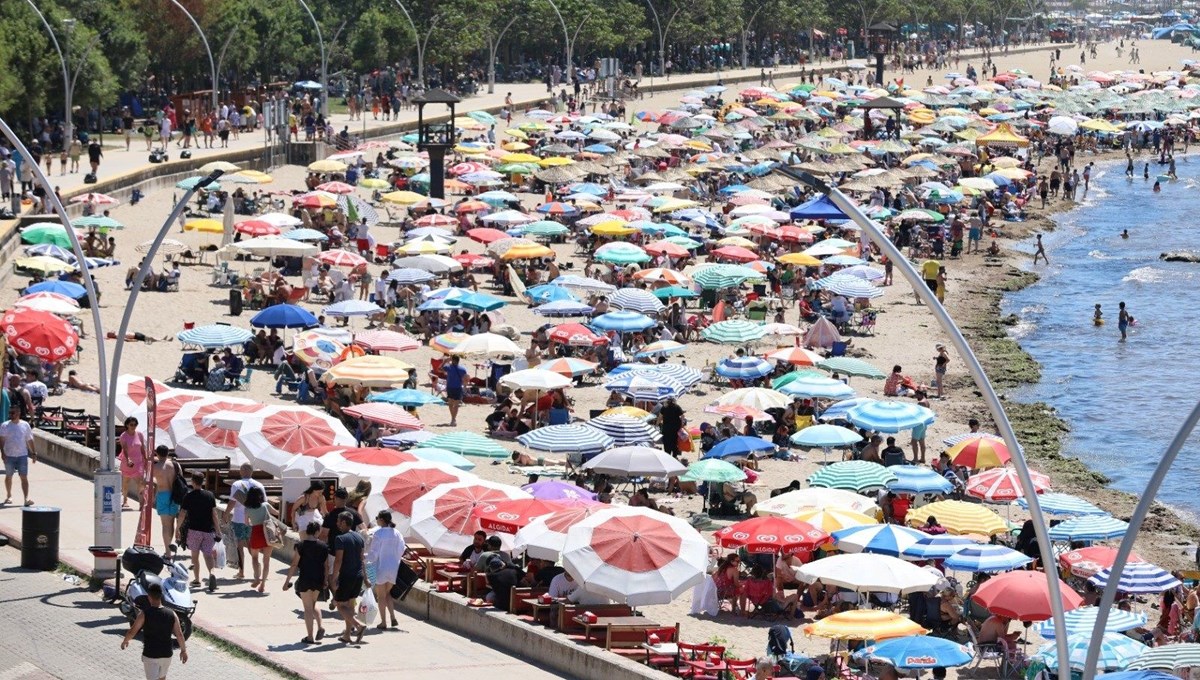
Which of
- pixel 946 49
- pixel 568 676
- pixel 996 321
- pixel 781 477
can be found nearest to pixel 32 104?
pixel 996 321

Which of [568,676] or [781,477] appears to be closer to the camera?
[568,676]

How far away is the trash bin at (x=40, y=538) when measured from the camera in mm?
18047

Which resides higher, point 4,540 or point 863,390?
point 4,540

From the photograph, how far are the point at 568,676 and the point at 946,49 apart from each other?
424 feet

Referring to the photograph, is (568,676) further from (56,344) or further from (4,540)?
(56,344)

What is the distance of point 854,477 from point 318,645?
948 centimetres

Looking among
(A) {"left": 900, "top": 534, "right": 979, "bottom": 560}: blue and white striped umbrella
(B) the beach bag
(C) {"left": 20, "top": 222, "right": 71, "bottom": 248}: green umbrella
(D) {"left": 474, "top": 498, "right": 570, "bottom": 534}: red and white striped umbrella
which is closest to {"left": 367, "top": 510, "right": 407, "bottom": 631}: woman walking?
(B) the beach bag

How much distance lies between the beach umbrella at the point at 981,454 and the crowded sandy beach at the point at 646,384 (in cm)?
5

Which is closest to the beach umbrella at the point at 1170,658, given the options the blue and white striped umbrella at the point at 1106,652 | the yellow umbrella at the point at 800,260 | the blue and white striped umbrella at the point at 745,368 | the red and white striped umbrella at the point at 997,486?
the blue and white striped umbrella at the point at 1106,652

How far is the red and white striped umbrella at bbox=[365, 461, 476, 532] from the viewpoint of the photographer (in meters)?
19.6

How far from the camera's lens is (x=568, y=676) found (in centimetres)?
1600

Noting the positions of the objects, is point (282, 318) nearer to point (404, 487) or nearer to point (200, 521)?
point (404, 487)

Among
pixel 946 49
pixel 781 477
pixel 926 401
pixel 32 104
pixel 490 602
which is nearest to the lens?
pixel 490 602

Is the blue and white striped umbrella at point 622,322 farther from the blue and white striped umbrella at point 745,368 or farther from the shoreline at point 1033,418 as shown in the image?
the shoreline at point 1033,418
